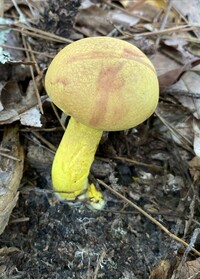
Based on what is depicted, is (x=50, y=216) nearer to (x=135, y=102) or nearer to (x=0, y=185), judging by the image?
(x=0, y=185)

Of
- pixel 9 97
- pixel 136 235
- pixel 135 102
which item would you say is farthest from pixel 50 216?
pixel 135 102

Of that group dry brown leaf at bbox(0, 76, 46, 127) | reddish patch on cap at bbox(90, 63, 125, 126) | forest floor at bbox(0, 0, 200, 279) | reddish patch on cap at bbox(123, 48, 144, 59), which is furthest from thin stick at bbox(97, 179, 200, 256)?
reddish patch on cap at bbox(123, 48, 144, 59)

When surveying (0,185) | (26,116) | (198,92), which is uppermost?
(198,92)

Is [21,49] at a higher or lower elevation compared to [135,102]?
lower

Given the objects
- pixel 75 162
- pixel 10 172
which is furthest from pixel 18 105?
pixel 75 162

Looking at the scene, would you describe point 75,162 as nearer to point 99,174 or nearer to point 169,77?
point 99,174
